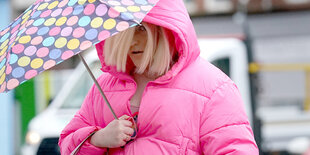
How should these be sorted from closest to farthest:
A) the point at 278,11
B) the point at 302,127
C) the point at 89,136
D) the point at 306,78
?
the point at 89,136 < the point at 302,127 < the point at 306,78 < the point at 278,11

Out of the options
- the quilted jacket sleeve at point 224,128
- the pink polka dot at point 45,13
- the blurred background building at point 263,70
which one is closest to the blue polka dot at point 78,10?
the pink polka dot at point 45,13

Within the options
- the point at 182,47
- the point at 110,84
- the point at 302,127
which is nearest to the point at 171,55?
the point at 182,47

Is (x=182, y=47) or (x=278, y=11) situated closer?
(x=182, y=47)

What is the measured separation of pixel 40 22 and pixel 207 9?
1567 cm

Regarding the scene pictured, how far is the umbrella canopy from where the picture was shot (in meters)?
1.70

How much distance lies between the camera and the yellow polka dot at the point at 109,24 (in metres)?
1.71

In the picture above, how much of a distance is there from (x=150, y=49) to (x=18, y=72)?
0.47 meters

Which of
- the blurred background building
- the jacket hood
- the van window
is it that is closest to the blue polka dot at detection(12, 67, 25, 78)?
the jacket hood

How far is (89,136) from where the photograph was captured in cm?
206

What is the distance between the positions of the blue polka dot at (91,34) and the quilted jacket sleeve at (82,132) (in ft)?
1.49

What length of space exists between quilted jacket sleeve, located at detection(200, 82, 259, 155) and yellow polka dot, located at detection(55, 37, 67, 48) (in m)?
0.53

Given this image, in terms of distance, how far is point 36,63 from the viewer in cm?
173

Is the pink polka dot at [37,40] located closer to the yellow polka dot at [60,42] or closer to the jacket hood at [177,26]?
the yellow polka dot at [60,42]

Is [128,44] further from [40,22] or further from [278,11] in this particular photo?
[278,11]
